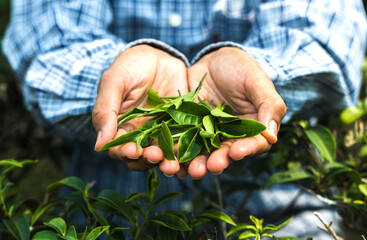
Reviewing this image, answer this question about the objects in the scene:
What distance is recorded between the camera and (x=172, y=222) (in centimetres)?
66

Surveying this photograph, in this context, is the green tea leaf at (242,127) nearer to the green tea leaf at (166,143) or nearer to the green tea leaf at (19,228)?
the green tea leaf at (166,143)

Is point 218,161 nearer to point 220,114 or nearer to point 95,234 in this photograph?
point 220,114

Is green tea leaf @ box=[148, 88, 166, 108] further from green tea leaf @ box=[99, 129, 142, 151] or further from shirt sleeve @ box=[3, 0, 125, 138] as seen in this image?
shirt sleeve @ box=[3, 0, 125, 138]

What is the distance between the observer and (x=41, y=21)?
113cm

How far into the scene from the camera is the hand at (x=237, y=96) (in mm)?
669

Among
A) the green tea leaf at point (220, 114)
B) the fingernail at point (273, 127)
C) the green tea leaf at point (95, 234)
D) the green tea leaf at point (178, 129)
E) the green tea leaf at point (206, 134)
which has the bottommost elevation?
the green tea leaf at point (95, 234)

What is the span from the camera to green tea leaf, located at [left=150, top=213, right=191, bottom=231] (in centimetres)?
64

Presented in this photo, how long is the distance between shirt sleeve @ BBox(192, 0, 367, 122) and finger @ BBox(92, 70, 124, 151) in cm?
31

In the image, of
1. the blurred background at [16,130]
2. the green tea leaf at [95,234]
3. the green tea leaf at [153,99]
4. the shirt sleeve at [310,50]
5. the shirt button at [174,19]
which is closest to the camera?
the green tea leaf at [95,234]

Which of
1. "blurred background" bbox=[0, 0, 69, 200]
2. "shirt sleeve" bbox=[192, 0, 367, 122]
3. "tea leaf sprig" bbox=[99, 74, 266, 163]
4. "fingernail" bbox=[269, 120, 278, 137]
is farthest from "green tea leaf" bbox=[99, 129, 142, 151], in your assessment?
"blurred background" bbox=[0, 0, 69, 200]

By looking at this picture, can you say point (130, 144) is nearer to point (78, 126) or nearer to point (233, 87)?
point (233, 87)

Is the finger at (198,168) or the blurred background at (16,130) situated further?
the blurred background at (16,130)

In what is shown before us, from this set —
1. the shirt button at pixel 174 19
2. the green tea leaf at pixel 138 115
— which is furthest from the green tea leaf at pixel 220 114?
the shirt button at pixel 174 19

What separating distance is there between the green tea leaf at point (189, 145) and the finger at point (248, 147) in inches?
2.7
